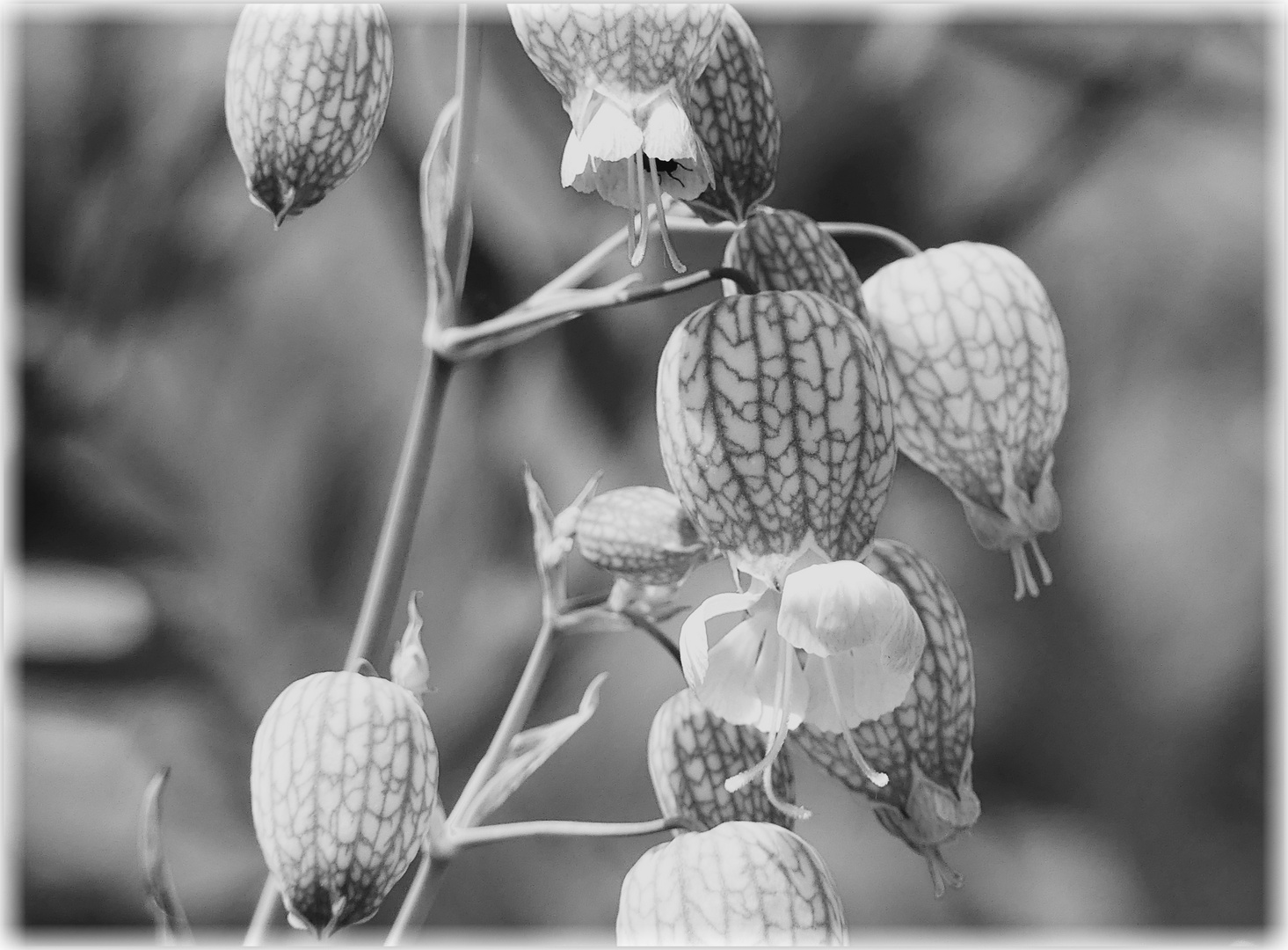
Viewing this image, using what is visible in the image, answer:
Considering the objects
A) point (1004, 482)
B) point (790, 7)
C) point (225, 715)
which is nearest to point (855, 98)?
point (790, 7)

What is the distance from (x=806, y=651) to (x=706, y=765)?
18cm

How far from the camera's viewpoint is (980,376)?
2.24ft

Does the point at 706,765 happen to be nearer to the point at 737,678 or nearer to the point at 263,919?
the point at 737,678

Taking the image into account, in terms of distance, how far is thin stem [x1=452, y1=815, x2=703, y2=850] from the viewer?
692 mm

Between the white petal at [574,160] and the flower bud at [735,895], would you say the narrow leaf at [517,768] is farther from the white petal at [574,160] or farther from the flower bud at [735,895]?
the white petal at [574,160]

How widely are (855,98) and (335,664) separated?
1497 millimetres

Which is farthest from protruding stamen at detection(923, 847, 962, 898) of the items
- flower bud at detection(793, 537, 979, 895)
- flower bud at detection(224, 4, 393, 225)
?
flower bud at detection(224, 4, 393, 225)

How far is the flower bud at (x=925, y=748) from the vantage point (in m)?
0.65

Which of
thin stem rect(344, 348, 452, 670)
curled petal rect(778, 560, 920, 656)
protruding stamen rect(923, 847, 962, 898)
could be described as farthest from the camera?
thin stem rect(344, 348, 452, 670)

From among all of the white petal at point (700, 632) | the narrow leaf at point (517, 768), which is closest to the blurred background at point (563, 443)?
the narrow leaf at point (517, 768)

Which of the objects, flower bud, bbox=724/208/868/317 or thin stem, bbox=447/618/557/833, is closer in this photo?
flower bud, bbox=724/208/868/317

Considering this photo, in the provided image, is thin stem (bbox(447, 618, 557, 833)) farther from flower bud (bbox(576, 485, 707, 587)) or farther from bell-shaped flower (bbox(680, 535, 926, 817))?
bell-shaped flower (bbox(680, 535, 926, 817))

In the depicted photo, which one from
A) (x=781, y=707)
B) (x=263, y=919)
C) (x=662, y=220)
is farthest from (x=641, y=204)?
(x=263, y=919)

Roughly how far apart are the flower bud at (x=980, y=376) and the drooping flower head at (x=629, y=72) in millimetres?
163
